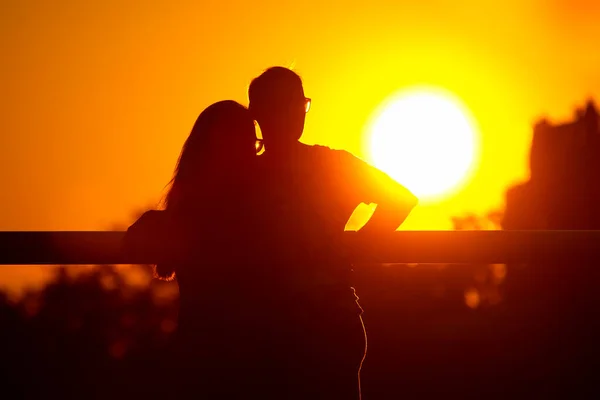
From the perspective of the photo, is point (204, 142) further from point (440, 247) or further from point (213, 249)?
point (440, 247)

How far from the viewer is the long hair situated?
10.4 ft

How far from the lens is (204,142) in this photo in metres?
3.21

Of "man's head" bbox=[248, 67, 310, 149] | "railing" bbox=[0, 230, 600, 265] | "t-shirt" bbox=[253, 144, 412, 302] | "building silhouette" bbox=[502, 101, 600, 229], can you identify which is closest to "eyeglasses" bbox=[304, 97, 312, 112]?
"man's head" bbox=[248, 67, 310, 149]

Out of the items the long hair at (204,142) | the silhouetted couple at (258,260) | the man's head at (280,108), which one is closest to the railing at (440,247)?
the silhouetted couple at (258,260)

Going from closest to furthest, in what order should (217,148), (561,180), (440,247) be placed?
(440,247) < (217,148) < (561,180)

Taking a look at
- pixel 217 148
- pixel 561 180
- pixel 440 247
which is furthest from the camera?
pixel 561 180

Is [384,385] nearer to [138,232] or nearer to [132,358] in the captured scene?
[132,358]

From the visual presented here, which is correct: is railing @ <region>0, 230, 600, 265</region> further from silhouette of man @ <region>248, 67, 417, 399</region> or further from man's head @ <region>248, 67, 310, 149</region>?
man's head @ <region>248, 67, 310, 149</region>

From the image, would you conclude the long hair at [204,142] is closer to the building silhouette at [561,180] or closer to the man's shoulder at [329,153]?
the man's shoulder at [329,153]

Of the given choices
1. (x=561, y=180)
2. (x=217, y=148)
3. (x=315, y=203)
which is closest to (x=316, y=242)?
(x=315, y=203)

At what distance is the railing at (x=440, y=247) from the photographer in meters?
3.08

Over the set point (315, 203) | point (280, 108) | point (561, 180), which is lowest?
point (315, 203)

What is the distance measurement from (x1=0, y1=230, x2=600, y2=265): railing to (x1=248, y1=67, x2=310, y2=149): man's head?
366 mm

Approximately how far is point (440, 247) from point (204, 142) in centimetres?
68
